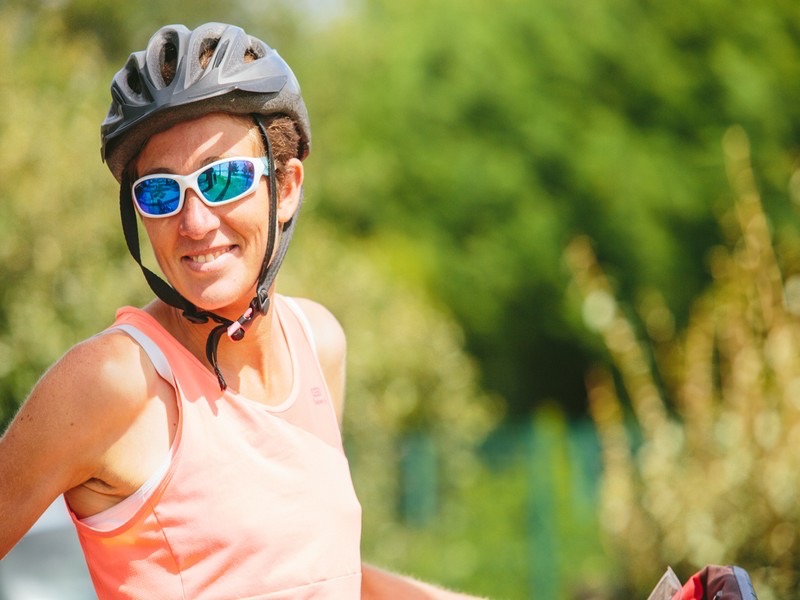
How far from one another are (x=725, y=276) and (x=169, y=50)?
609 centimetres

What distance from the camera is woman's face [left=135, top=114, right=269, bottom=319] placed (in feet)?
7.47

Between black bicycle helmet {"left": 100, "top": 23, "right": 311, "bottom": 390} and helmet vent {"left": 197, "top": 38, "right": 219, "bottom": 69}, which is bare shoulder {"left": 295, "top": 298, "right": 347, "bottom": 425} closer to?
black bicycle helmet {"left": 100, "top": 23, "right": 311, "bottom": 390}

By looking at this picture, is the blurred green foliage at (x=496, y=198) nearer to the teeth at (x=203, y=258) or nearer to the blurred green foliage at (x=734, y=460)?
the blurred green foliage at (x=734, y=460)

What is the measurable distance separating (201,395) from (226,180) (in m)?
0.41

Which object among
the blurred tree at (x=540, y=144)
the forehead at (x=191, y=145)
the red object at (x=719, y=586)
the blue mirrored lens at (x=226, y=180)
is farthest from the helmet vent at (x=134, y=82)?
the blurred tree at (x=540, y=144)

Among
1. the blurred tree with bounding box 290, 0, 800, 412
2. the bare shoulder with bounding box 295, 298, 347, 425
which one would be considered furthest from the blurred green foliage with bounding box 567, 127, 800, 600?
the blurred tree with bounding box 290, 0, 800, 412

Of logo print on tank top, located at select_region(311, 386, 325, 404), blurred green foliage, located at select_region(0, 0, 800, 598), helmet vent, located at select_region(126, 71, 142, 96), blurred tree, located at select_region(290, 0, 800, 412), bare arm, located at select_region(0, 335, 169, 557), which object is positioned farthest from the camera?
blurred tree, located at select_region(290, 0, 800, 412)

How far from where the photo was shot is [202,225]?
2268 millimetres

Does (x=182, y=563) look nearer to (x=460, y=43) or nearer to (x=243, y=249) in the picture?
(x=243, y=249)

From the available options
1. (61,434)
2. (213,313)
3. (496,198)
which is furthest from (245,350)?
(496,198)

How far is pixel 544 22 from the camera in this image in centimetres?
2098

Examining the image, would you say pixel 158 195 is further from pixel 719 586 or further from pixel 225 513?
pixel 719 586

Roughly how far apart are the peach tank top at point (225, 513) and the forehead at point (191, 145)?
0.96 feet

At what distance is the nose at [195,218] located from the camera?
7.41 feet
